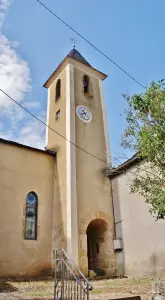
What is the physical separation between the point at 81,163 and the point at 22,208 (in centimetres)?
347

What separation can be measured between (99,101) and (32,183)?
6.73 meters

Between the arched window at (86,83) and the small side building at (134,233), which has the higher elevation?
the arched window at (86,83)

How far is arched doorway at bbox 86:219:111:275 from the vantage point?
A: 40.3 feet

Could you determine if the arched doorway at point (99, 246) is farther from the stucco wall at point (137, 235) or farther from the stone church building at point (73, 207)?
the stucco wall at point (137, 235)

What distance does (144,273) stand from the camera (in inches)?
406

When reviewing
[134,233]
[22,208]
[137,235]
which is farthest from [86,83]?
[137,235]

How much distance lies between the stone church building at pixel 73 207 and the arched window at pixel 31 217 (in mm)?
41

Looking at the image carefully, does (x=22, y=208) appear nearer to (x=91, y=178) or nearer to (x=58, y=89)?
(x=91, y=178)

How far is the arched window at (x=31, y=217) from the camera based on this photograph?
1146 centimetres

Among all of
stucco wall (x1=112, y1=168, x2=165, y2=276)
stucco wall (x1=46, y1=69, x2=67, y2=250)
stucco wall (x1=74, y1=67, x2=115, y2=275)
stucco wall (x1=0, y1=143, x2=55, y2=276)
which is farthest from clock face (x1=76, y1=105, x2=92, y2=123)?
stucco wall (x1=112, y1=168, x2=165, y2=276)

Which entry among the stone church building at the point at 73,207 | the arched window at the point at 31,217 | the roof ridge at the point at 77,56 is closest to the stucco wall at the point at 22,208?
the stone church building at the point at 73,207

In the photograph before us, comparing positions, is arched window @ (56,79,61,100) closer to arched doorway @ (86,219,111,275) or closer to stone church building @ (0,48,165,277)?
stone church building @ (0,48,165,277)

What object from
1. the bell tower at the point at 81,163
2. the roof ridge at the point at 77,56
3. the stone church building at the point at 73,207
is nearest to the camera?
the stone church building at the point at 73,207

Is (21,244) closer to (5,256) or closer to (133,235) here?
(5,256)
